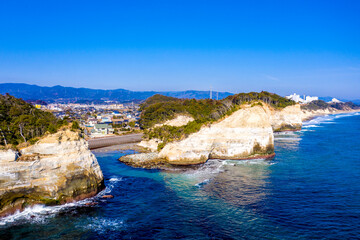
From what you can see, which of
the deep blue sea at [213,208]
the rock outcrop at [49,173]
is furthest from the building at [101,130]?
the rock outcrop at [49,173]

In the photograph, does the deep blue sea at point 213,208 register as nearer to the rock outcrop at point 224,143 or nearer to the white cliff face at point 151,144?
the rock outcrop at point 224,143

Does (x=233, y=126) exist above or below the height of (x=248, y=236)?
above

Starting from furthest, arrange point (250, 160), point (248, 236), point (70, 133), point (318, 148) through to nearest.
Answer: point (318, 148), point (250, 160), point (70, 133), point (248, 236)

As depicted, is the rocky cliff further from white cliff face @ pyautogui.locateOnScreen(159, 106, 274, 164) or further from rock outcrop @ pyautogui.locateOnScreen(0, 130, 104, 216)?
rock outcrop @ pyautogui.locateOnScreen(0, 130, 104, 216)

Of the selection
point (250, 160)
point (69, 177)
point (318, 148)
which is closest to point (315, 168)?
point (250, 160)

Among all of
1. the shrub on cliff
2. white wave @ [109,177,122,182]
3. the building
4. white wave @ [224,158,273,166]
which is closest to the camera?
the shrub on cliff

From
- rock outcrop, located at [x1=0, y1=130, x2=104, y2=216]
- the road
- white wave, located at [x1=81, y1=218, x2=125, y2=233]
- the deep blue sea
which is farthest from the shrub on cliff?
the road

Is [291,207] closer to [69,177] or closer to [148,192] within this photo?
[148,192]

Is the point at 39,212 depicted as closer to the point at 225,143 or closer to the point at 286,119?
the point at 225,143
